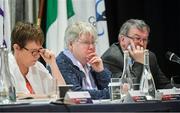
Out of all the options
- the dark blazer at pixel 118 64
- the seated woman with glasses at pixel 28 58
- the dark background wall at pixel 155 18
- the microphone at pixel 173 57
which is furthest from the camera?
the dark background wall at pixel 155 18

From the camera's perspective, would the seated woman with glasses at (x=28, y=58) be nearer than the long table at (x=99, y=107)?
→ No

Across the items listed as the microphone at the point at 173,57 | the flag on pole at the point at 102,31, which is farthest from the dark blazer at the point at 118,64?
the microphone at the point at 173,57

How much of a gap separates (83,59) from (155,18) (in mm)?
1769

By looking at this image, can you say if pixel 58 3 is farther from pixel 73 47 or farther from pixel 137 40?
pixel 73 47

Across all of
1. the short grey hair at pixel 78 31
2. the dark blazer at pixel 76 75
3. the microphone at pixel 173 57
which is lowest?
the dark blazer at pixel 76 75

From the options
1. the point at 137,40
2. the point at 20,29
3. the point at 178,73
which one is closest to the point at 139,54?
the point at 137,40

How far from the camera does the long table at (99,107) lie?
1552 millimetres

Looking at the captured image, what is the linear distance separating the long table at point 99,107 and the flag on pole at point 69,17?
224 cm

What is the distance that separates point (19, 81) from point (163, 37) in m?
2.23

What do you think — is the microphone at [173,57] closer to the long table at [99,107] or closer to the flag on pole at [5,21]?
the long table at [99,107]

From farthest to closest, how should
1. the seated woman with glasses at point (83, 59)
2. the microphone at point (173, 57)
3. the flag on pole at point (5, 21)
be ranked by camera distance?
the flag on pole at point (5, 21), the seated woman with glasses at point (83, 59), the microphone at point (173, 57)

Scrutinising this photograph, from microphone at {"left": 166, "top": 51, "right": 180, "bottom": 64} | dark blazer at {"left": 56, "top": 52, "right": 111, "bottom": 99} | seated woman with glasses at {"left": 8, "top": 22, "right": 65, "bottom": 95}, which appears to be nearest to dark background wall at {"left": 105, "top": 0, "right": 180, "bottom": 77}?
dark blazer at {"left": 56, "top": 52, "right": 111, "bottom": 99}

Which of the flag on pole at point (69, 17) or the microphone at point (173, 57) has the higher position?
the flag on pole at point (69, 17)

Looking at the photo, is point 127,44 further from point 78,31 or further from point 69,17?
point 69,17
